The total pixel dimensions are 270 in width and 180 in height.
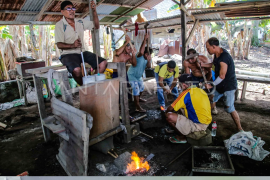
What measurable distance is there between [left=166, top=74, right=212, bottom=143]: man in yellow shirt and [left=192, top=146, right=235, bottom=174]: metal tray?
1.37 feet

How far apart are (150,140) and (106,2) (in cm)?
481

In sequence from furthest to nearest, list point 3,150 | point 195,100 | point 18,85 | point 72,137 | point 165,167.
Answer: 1. point 18,85
2. point 3,150
3. point 195,100
4. point 165,167
5. point 72,137

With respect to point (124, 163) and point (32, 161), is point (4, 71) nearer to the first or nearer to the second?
point (32, 161)

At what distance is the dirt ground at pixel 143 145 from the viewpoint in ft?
10.2

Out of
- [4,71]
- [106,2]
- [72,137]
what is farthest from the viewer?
[4,71]

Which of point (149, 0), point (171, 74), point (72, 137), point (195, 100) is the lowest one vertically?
point (72, 137)

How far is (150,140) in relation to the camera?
400cm

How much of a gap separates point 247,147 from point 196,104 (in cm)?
113

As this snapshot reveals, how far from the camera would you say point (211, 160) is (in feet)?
10.0

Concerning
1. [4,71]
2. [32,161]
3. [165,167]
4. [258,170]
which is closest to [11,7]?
[4,71]

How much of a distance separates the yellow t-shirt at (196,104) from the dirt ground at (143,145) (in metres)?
0.67

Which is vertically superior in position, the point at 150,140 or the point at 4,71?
the point at 4,71

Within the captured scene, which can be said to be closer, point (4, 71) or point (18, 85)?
point (18, 85)

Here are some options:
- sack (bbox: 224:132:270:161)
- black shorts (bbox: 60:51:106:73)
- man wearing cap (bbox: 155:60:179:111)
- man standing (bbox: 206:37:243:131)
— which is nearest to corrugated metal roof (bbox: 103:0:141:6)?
man wearing cap (bbox: 155:60:179:111)
